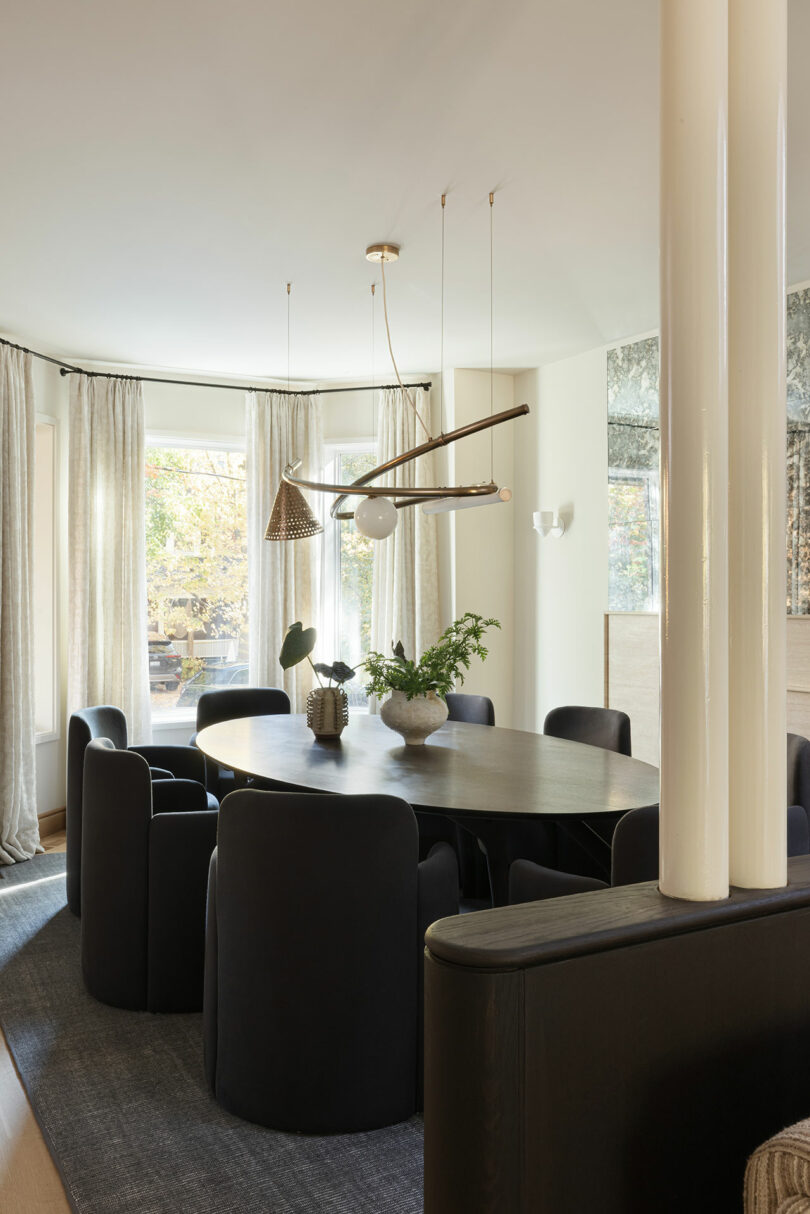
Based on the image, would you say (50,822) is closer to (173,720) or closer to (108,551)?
(173,720)

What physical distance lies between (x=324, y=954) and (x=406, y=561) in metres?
3.83

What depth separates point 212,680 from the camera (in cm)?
607

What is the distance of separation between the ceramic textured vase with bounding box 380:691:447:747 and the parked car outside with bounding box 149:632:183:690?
2.93 m

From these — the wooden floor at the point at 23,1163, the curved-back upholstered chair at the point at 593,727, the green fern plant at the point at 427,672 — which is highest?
the green fern plant at the point at 427,672

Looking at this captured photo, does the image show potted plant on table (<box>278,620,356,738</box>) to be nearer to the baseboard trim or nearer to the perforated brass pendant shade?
the perforated brass pendant shade

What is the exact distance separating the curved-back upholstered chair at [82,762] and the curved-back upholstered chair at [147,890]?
61cm

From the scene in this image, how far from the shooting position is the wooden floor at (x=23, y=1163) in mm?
2018

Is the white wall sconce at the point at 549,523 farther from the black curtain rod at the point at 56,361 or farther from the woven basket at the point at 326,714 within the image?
the black curtain rod at the point at 56,361

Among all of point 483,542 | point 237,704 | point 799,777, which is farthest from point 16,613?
point 799,777

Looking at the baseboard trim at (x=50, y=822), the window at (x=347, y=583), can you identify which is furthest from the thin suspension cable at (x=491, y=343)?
the baseboard trim at (x=50, y=822)

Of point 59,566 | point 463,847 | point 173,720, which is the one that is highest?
point 59,566

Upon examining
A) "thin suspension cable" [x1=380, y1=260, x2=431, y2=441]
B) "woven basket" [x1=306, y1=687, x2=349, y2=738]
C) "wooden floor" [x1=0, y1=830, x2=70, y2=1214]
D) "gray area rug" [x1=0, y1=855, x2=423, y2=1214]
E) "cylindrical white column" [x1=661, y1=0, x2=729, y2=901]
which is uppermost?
"thin suspension cable" [x1=380, y1=260, x2=431, y2=441]

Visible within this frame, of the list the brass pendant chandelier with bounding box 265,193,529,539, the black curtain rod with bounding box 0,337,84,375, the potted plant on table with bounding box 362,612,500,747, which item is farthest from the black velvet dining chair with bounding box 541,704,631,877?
the black curtain rod with bounding box 0,337,84,375

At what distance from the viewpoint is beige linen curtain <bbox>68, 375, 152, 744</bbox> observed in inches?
209
